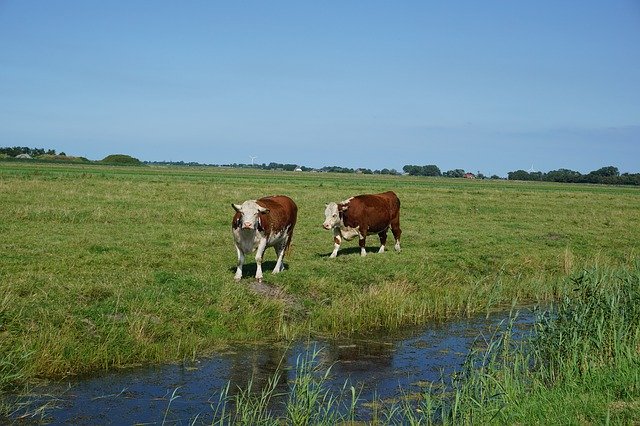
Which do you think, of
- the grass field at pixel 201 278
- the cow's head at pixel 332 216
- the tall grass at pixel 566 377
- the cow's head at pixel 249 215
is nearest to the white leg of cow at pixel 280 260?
the grass field at pixel 201 278

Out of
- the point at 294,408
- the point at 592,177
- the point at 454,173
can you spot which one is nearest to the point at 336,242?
the point at 294,408

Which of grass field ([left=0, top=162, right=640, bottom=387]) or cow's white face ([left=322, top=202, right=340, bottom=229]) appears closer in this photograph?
grass field ([left=0, top=162, right=640, bottom=387])

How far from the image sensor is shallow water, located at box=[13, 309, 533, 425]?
802 cm

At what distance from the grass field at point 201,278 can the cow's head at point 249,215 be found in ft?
3.67

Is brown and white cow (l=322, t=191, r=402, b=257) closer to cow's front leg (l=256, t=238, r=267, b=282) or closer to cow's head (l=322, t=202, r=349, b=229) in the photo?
cow's head (l=322, t=202, r=349, b=229)

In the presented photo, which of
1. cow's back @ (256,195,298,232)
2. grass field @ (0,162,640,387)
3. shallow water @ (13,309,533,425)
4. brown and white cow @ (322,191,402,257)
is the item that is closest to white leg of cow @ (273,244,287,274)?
grass field @ (0,162,640,387)

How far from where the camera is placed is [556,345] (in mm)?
9305

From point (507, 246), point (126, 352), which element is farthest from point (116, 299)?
point (507, 246)

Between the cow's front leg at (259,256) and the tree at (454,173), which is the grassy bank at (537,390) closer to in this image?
the cow's front leg at (259,256)

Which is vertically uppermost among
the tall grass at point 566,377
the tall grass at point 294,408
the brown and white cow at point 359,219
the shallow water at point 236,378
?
the brown and white cow at point 359,219

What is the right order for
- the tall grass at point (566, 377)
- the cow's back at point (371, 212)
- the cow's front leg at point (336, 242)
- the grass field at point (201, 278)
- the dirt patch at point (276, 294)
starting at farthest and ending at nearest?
the cow's back at point (371, 212) → the cow's front leg at point (336, 242) → the dirt patch at point (276, 294) → the grass field at point (201, 278) → the tall grass at point (566, 377)

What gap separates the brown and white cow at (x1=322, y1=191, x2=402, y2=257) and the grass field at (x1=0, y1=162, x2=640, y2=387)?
536 mm

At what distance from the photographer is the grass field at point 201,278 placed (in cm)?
1022

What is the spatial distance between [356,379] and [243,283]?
4678 mm
